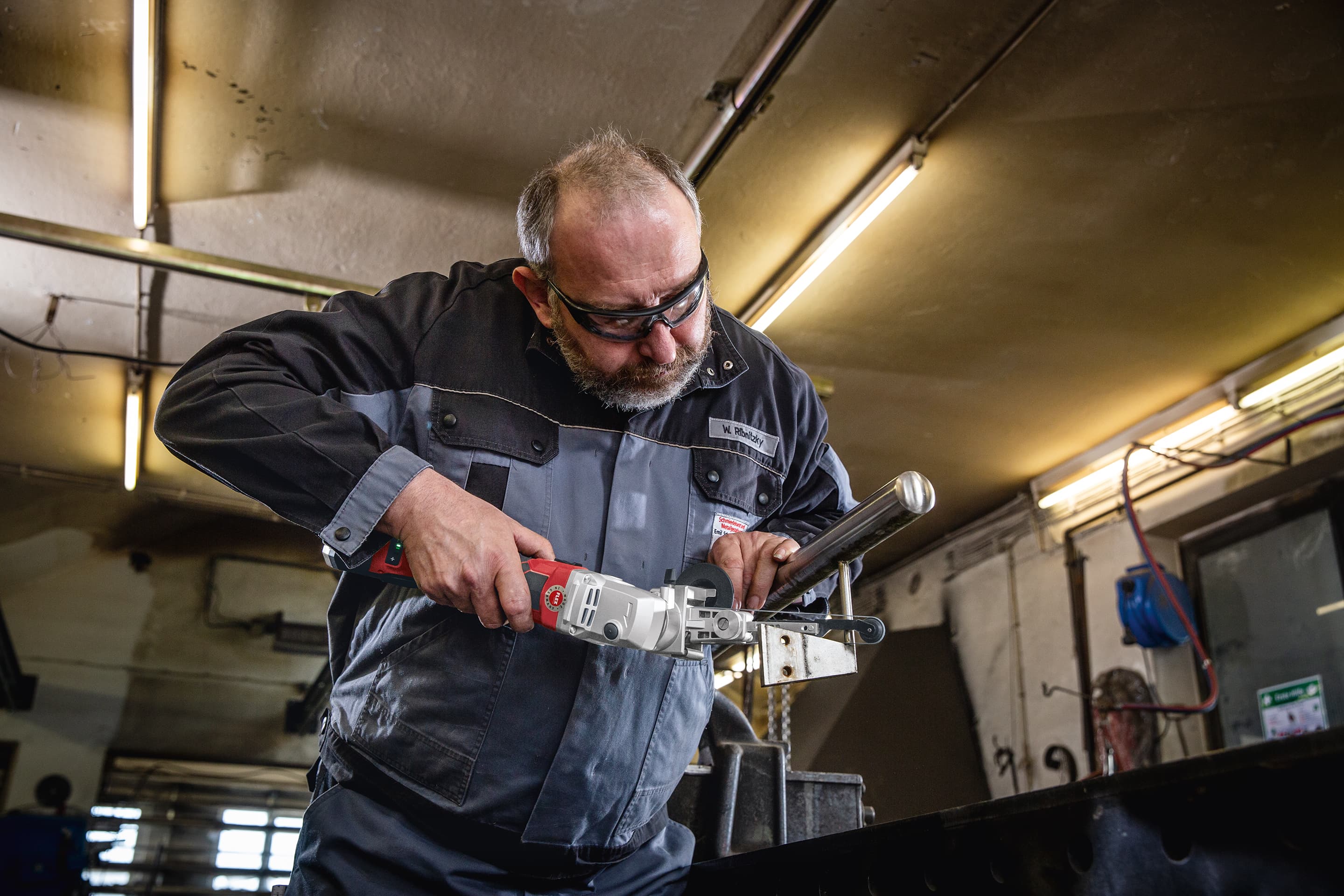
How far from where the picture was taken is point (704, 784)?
1.91 m

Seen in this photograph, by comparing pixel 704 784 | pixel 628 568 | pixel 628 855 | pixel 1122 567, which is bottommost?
pixel 628 855

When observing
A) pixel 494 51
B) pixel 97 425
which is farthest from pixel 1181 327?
pixel 97 425

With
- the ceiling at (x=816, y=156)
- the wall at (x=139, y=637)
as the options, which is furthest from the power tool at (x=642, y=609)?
the wall at (x=139, y=637)

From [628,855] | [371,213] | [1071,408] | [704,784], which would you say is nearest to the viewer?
[628,855]

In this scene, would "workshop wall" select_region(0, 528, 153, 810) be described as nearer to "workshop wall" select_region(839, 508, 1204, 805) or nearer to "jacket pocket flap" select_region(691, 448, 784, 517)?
"workshop wall" select_region(839, 508, 1204, 805)

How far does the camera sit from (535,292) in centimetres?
154

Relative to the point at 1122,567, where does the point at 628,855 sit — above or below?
below

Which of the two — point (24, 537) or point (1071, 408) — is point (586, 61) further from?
point (24, 537)

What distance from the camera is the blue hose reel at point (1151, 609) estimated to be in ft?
16.0

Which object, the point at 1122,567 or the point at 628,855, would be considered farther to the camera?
the point at 1122,567

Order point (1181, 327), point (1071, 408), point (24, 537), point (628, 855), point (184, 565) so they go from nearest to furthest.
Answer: point (628, 855) → point (1181, 327) → point (1071, 408) → point (24, 537) → point (184, 565)

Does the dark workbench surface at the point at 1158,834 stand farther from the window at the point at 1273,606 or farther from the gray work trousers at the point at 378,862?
the window at the point at 1273,606

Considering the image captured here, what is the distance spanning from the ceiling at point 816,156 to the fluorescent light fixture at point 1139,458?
23 centimetres

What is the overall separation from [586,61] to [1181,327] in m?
3.09
